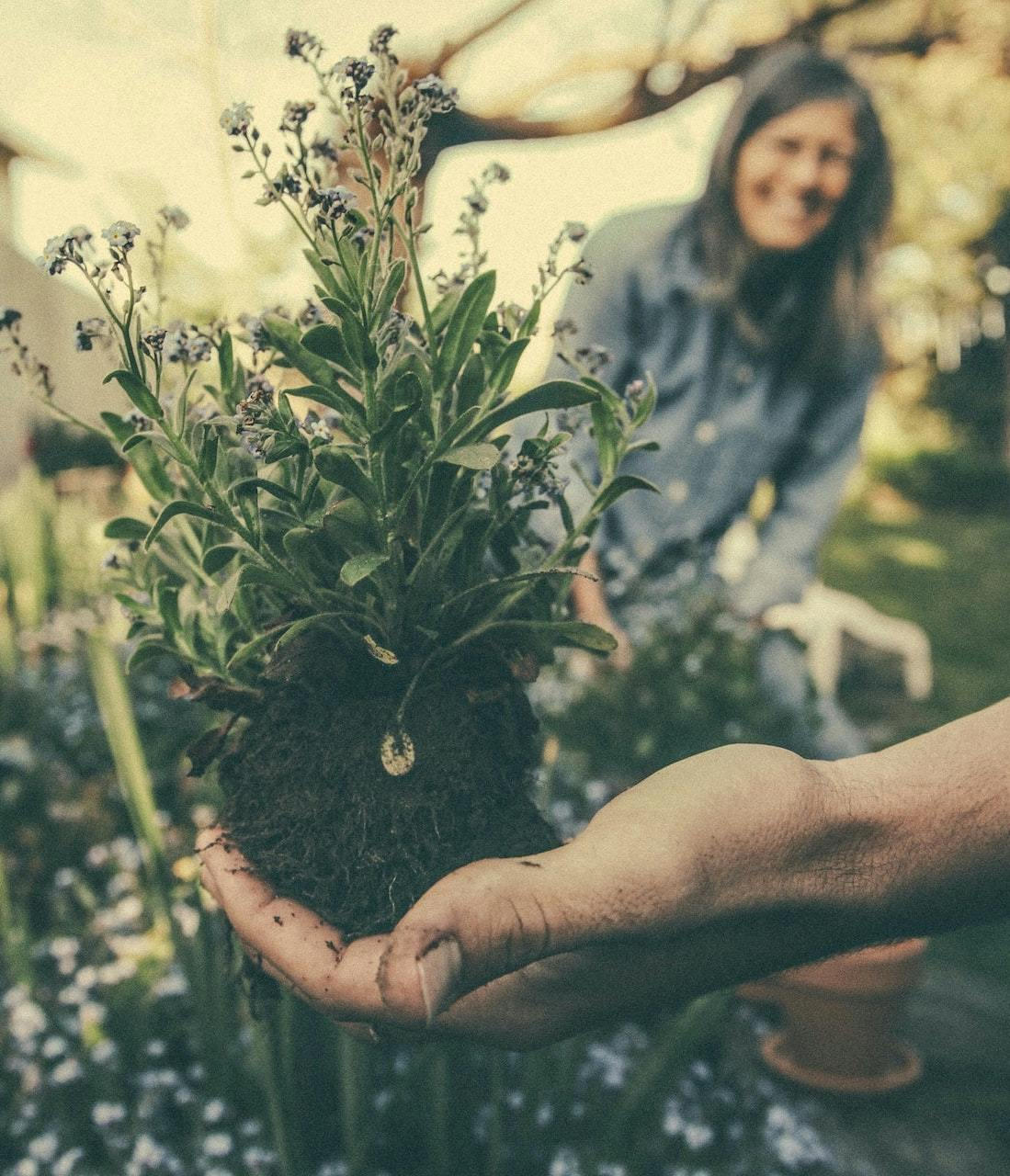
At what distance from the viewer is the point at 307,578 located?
46.2 inches

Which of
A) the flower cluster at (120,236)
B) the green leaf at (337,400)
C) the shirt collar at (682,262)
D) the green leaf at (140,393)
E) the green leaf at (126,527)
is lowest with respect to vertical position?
the green leaf at (126,527)

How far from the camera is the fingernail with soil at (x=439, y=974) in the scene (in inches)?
36.9

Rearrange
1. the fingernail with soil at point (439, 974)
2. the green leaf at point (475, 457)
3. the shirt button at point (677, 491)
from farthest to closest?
the shirt button at point (677, 491), the green leaf at point (475, 457), the fingernail with soil at point (439, 974)

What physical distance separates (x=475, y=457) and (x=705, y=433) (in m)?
2.64

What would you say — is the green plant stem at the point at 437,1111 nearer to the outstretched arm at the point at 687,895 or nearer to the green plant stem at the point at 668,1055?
the green plant stem at the point at 668,1055

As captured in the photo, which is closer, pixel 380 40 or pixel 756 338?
pixel 380 40

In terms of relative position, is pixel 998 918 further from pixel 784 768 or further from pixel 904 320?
pixel 904 320

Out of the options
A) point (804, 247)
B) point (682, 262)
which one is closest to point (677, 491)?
point (682, 262)

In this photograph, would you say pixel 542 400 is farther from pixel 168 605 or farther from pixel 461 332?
pixel 168 605

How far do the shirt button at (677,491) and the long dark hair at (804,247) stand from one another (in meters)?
0.52

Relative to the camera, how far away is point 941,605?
8.39 meters

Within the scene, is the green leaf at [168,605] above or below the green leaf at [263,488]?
below

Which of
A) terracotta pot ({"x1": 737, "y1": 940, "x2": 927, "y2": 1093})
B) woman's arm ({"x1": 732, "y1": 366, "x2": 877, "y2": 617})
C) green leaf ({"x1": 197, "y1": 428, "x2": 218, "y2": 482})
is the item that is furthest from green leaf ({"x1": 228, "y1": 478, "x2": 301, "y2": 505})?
woman's arm ({"x1": 732, "y1": 366, "x2": 877, "y2": 617})

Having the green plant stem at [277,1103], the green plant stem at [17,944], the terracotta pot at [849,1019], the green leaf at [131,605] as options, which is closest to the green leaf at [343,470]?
the green leaf at [131,605]
